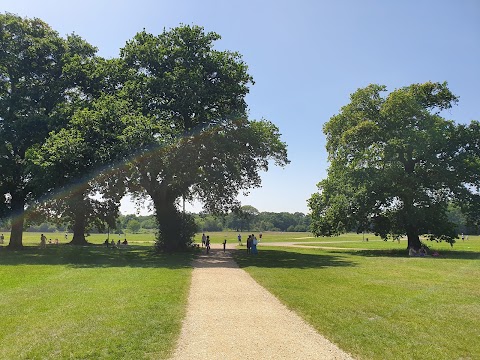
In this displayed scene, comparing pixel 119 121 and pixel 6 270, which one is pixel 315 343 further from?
pixel 119 121

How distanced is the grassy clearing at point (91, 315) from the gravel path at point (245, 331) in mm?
448

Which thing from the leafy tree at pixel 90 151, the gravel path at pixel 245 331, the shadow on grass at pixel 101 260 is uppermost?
the leafy tree at pixel 90 151

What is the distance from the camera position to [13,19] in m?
34.7

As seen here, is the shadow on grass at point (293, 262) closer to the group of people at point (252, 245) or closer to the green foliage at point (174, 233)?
the group of people at point (252, 245)

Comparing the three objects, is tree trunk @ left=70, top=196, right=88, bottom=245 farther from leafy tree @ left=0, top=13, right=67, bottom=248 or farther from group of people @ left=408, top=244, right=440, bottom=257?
group of people @ left=408, top=244, right=440, bottom=257

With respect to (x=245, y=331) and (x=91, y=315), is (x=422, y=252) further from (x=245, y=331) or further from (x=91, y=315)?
(x=91, y=315)

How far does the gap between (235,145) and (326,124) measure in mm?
14948

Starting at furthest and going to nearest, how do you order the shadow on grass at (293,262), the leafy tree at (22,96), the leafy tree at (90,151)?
the leafy tree at (22,96) < the leafy tree at (90,151) < the shadow on grass at (293,262)

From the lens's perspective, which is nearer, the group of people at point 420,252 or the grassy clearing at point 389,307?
the grassy clearing at point 389,307

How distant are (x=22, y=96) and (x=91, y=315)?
3084 centimetres

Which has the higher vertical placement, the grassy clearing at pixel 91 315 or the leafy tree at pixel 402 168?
the leafy tree at pixel 402 168

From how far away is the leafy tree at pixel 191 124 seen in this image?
1136 inches

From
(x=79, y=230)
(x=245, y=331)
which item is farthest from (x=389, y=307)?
(x=79, y=230)

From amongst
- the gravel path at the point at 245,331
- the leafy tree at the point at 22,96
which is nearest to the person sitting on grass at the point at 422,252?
the gravel path at the point at 245,331
